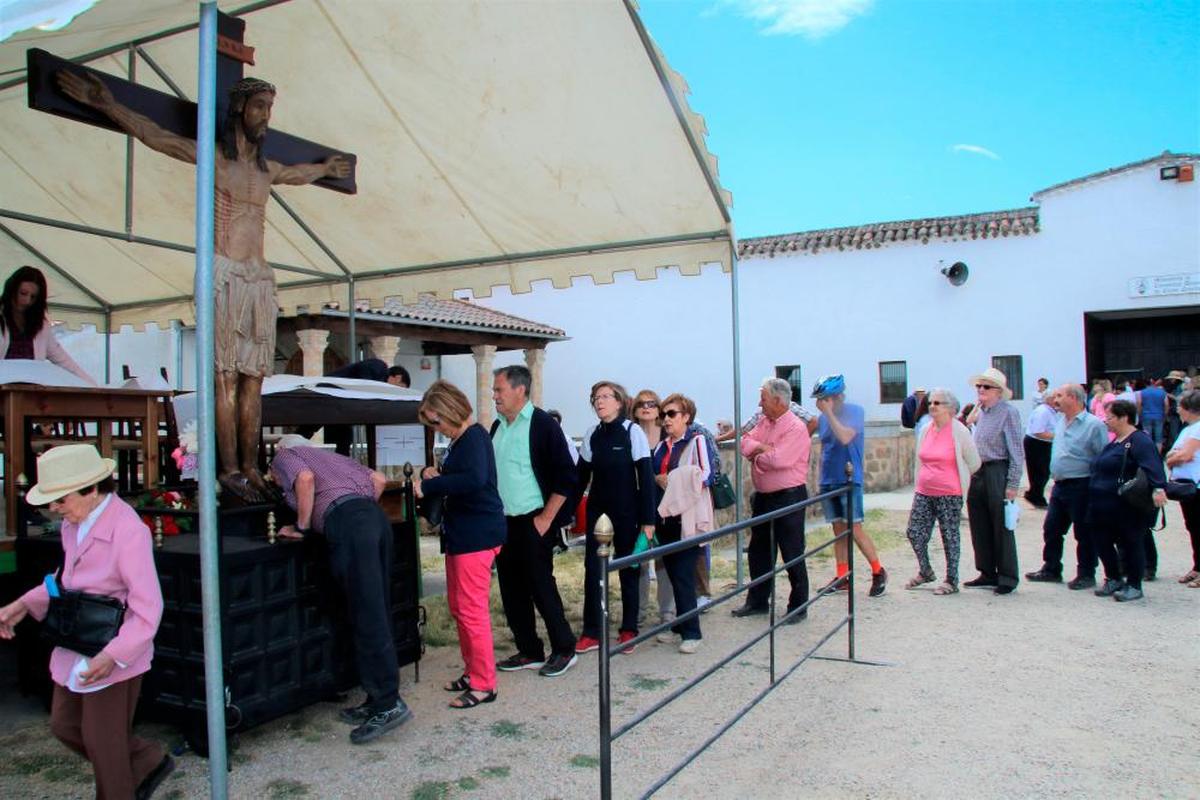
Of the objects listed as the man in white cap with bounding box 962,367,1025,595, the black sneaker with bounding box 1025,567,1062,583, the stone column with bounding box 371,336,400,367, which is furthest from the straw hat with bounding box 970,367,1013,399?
the stone column with bounding box 371,336,400,367

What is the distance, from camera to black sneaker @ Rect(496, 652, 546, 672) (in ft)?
15.3

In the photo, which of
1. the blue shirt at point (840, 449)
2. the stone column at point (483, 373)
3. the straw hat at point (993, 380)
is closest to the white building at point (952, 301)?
the stone column at point (483, 373)

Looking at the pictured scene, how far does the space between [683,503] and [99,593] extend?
10.5 ft

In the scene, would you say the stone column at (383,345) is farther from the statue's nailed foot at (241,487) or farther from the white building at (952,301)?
the statue's nailed foot at (241,487)

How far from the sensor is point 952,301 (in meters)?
20.6

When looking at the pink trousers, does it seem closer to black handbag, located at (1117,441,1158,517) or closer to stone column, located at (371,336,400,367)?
black handbag, located at (1117,441,1158,517)

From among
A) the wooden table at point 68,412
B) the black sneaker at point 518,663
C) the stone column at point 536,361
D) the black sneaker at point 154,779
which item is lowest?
the black sneaker at point 518,663

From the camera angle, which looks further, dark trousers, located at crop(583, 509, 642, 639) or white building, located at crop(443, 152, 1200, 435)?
white building, located at crop(443, 152, 1200, 435)

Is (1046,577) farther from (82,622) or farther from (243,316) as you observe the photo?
(82,622)

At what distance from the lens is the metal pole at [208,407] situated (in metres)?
2.46

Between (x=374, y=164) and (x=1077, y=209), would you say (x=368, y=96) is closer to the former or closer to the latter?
(x=374, y=164)

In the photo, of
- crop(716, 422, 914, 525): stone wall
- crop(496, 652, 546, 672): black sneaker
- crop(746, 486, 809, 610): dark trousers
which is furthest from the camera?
crop(716, 422, 914, 525): stone wall

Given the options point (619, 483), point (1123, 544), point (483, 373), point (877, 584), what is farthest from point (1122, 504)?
point (483, 373)

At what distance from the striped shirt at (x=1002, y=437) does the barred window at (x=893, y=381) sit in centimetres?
1540
